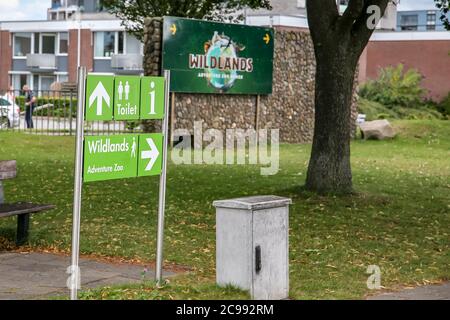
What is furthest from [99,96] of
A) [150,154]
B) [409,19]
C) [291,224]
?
[409,19]

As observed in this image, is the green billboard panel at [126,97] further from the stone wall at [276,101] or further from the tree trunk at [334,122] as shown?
the stone wall at [276,101]

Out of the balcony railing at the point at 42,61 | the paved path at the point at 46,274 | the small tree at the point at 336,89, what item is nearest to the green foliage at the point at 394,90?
the small tree at the point at 336,89

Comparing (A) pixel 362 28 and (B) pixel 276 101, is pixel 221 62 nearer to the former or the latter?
(B) pixel 276 101

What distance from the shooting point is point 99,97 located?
6.96 metres

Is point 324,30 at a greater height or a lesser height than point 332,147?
greater

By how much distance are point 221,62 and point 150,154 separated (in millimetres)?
17362

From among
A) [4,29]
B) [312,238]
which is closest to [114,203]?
[312,238]

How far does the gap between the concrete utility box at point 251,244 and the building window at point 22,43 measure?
216ft

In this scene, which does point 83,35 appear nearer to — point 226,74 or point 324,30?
point 226,74

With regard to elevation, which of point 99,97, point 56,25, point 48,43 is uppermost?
point 56,25
